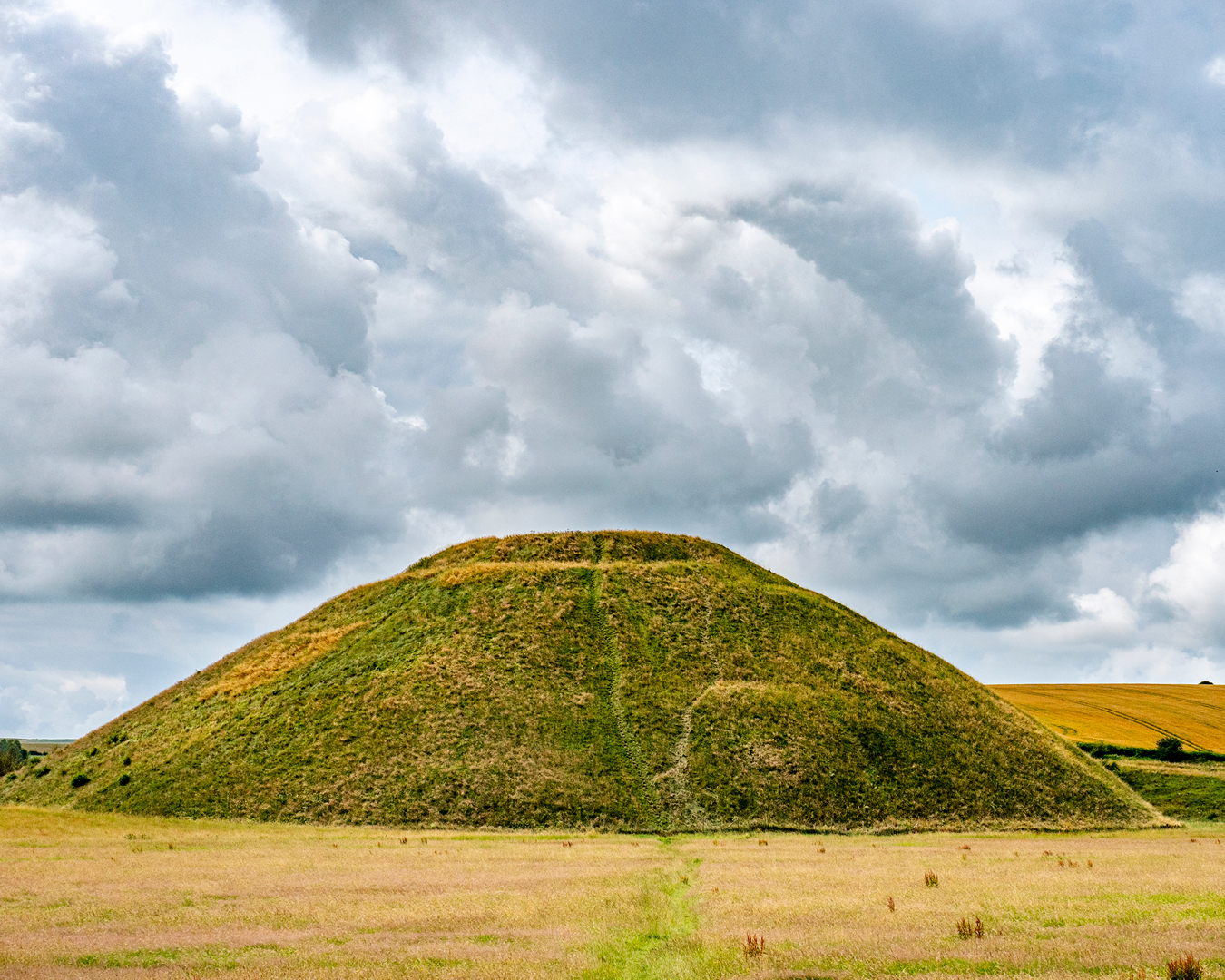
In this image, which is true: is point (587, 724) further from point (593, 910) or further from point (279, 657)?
point (593, 910)

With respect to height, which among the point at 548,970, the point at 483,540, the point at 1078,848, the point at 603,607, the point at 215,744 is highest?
the point at 483,540

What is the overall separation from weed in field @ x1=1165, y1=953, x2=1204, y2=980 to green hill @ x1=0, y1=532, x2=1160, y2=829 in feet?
141

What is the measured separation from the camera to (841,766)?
63.5 m

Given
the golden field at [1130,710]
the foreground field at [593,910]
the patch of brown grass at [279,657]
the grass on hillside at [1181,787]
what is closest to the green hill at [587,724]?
the patch of brown grass at [279,657]

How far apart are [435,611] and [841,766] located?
38129mm

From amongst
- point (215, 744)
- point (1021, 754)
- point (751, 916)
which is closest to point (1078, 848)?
point (1021, 754)

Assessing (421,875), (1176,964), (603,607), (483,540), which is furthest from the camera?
(483,540)

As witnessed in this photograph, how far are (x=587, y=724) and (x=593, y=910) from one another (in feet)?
136

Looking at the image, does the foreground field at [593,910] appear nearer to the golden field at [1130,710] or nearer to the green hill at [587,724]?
the green hill at [587,724]

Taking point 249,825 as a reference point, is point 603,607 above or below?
above

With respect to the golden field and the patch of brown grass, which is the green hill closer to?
the patch of brown grass

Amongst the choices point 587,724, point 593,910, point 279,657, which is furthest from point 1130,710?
point 593,910

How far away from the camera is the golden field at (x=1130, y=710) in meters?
103

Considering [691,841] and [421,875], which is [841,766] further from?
[421,875]
